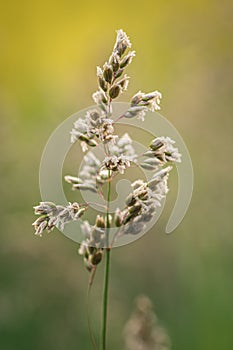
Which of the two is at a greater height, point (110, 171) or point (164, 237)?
point (164, 237)

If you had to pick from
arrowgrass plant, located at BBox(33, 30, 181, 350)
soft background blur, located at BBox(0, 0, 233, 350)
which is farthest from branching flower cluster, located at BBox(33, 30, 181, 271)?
soft background blur, located at BBox(0, 0, 233, 350)

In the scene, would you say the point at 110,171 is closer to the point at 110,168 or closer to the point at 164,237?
the point at 110,168

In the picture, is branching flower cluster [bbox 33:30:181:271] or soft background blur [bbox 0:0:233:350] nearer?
branching flower cluster [bbox 33:30:181:271]

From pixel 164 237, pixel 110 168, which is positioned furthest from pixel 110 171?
pixel 164 237

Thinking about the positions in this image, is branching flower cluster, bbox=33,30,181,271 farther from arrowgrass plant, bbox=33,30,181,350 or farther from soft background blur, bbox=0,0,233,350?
soft background blur, bbox=0,0,233,350

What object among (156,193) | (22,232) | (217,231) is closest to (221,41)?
(217,231)

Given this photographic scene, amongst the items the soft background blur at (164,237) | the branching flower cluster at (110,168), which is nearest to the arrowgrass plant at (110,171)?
the branching flower cluster at (110,168)
